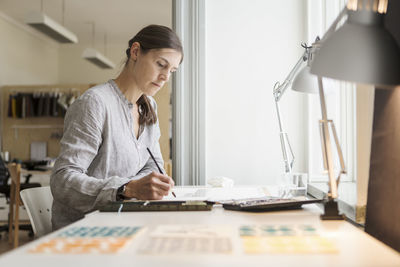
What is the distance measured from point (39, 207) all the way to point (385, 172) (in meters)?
1.29

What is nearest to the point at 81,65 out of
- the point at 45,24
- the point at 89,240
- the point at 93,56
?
the point at 93,56

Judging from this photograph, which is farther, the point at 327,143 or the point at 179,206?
the point at 179,206

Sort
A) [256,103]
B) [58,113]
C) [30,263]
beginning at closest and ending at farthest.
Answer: [30,263]
[256,103]
[58,113]

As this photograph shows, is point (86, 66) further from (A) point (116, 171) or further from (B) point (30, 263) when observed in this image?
(B) point (30, 263)

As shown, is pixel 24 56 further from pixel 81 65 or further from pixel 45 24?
pixel 45 24

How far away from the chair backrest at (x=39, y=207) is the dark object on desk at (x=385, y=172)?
1.20m

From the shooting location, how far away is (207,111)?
9.87 ft

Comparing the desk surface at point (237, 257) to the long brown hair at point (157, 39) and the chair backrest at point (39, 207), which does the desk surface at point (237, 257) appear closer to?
the chair backrest at point (39, 207)

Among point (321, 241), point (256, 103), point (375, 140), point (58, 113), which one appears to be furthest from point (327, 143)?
point (58, 113)

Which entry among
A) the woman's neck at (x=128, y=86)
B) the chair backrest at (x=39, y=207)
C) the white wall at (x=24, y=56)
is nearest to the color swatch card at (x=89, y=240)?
the chair backrest at (x=39, y=207)

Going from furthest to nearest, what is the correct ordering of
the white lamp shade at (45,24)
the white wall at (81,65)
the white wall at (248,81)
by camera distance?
the white wall at (81,65), the white lamp shade at (45,24), the white wall at (248,81)

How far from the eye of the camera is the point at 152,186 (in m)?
1.37

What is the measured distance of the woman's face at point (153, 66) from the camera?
5.92 ft

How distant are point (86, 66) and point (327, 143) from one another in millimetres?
8063
